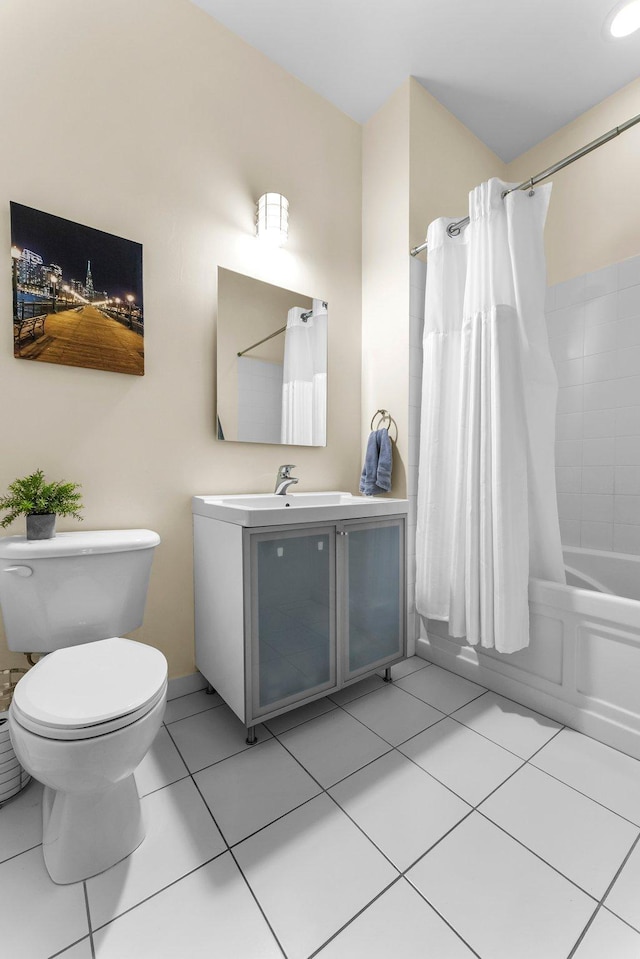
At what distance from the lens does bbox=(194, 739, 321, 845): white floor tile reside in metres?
1.12

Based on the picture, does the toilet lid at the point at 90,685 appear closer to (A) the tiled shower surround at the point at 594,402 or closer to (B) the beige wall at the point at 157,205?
(B) the beige wall at the point at 157,205

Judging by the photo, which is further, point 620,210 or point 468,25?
point 620,210

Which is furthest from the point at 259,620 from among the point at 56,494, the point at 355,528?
the point at 56,494

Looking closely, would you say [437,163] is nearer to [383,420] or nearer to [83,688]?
[383,420]

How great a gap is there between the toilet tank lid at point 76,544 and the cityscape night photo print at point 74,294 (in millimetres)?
598

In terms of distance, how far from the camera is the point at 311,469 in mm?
2135

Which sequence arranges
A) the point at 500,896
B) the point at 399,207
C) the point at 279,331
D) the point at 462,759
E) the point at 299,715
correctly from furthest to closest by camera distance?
the point at 399,207, the point at 279,331, the point at 299,715, the point at 462,759, the point at 500,896

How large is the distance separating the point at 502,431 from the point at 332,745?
1288mm

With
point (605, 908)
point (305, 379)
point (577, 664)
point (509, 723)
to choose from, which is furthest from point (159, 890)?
point (305, 379)

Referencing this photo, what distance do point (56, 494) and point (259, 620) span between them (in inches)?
30.3

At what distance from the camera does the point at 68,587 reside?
1251mm

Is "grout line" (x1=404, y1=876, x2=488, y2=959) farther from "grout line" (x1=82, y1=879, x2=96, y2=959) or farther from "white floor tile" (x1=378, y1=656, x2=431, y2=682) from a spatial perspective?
"white floor tile" (x1=378, y1=656, x2=431, y2=682)

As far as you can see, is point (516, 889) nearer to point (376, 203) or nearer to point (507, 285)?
point (507, 285)

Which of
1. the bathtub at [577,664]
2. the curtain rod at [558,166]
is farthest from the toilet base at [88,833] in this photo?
the curtain rod at [558,166]
